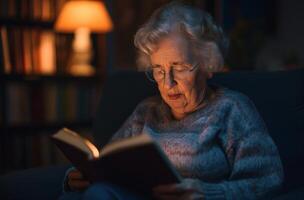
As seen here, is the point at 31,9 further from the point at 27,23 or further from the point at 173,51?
the point at 173,51

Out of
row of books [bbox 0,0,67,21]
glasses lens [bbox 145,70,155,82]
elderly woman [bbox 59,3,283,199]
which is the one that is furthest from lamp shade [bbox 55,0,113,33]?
elderly woman [bbox 59,3,283,199]

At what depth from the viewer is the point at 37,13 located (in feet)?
11.2

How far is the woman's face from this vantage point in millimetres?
1554

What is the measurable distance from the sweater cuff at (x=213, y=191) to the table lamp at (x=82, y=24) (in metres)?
2.14

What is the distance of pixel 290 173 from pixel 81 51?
2.08m

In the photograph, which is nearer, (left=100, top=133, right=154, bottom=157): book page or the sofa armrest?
(left=100, top=133, right=154, bottom=157): book page

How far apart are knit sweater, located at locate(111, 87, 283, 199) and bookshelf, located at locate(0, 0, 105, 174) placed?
1887mm

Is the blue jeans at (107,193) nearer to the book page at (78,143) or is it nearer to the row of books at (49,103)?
the book page at (78,143)

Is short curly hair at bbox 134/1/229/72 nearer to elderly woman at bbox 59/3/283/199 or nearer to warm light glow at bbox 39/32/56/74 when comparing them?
elderly woman at bbox 59/3/283/199

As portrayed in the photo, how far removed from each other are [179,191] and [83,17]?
7.50 feet

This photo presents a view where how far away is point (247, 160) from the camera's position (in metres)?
1.42

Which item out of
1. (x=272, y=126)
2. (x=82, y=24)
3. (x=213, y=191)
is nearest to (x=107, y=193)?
(x=213, y=191)

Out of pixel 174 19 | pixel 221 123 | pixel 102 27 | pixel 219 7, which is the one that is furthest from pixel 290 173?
pixel 219 7

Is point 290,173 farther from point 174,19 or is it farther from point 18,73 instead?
point 18,73
